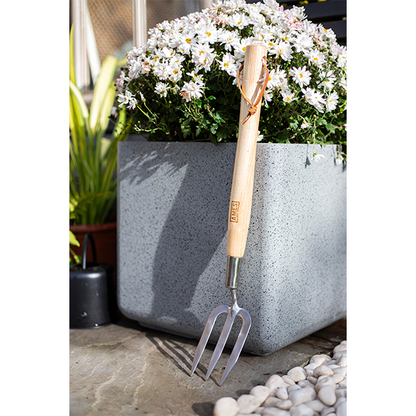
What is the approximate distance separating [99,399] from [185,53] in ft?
2.86

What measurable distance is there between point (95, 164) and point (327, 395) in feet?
4.68

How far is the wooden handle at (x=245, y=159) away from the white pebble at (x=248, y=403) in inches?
12.3

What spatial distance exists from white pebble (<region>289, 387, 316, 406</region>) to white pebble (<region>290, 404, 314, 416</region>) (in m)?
0.03

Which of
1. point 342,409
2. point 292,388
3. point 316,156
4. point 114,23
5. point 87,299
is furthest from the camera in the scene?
point 114,23

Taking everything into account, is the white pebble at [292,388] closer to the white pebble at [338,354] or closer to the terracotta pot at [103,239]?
the white pebble at [338,354]

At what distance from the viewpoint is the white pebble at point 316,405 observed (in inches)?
36.7

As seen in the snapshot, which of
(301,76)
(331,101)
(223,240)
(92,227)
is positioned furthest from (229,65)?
(92,227)

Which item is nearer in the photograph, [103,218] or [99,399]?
[99,399]

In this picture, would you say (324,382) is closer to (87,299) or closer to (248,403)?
(248,403)

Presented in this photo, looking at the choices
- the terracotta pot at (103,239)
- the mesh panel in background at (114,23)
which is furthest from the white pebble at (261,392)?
the mesh panel in background at (114,23)

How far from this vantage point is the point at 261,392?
99 cm

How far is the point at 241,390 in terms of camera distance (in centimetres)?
104
